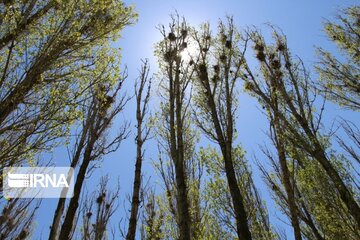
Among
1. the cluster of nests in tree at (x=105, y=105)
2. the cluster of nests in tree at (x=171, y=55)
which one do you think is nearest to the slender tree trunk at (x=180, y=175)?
the cluster of nests in tree at (x=171, y=55)

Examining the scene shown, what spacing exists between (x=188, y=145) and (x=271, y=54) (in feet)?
14.0

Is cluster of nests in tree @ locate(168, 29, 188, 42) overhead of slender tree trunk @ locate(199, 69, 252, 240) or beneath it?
overhead

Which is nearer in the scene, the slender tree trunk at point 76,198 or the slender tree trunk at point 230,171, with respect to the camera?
the slender tree trunk at point 230,171

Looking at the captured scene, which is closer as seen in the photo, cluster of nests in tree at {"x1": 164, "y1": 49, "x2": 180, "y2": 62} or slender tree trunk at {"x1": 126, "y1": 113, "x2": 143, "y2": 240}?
slender tree trunk at {"x1": 126, "y1": 113, "x2": 143, "y2": 240}

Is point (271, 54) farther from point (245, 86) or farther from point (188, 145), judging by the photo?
point (188, 145)

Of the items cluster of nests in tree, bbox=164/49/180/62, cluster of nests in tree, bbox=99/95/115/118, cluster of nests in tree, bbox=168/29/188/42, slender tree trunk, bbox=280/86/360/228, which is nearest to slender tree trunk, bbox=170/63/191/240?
cluster of nests in tree, bbox=164/49/180/62

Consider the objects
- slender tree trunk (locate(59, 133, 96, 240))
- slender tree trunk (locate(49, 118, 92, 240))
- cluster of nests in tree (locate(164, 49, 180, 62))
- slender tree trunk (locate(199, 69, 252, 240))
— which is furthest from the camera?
cluster of nests in tree (locate(164, 49, 180, 62))

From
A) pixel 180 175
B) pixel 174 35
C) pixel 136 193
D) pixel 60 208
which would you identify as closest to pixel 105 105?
pixel 174 35

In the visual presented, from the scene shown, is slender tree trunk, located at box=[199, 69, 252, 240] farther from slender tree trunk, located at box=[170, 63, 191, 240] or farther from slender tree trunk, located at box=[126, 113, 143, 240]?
slender tree trunk, located at box=[126, 113, 143, 240]

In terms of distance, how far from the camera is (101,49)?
275 inches

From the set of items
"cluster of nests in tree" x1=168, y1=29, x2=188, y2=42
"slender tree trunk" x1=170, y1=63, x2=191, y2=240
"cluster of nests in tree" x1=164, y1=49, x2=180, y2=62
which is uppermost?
"cluster of nests in tree" x1=168, y1=29, x2=188, y2=42

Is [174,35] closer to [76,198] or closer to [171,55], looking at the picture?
[171,55]

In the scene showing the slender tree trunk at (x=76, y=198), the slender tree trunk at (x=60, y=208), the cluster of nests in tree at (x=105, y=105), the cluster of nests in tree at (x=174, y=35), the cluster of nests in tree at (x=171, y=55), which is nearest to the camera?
the slender tree trunk at (x=76, y=198)

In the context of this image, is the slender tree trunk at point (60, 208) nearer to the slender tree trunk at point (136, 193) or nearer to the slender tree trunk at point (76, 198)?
the slender tree trunk at point (76, 198)
